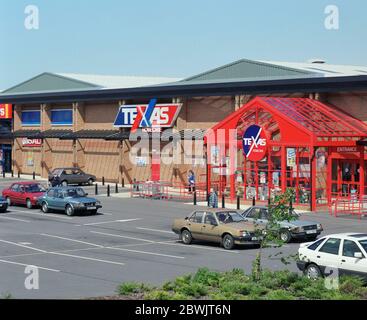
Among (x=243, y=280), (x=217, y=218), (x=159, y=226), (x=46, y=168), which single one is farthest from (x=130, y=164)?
(x=243, y=280)

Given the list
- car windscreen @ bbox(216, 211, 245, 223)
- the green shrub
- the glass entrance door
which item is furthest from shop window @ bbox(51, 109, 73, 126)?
the green shrub

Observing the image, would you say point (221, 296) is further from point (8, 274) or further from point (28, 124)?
point (28, 124)

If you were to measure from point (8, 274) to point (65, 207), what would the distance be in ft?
55.3

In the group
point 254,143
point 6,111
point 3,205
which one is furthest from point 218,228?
point 6,111

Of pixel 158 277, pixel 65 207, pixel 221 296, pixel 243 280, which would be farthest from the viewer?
pixel 65 207

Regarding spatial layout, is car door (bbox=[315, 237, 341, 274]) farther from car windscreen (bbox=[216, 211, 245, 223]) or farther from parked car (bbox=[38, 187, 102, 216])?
parked car (bbox=[38, 187, 102, 216])

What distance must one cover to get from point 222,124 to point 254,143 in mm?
3825

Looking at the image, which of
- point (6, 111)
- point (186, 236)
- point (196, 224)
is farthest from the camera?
point (6, 111)

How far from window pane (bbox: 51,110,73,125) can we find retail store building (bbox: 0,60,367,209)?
0.11m

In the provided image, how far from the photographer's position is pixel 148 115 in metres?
58.0

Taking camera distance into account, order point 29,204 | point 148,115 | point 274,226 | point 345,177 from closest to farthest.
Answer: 1. point 274,226
2. point 29,204
3. point 345,177
4. point 148,115

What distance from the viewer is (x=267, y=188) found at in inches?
1699

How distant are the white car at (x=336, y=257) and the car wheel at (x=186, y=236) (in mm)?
8550

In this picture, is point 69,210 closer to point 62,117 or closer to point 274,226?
point 274,226
